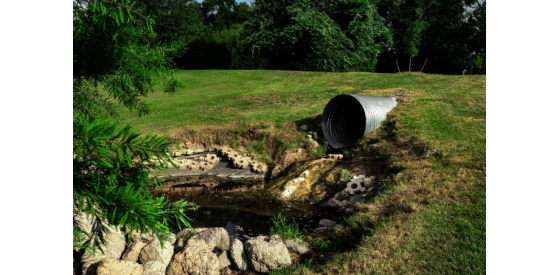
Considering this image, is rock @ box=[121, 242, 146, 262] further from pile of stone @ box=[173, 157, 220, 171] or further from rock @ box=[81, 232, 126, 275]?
pile of stone @ box=[173, 157, 220, 171]

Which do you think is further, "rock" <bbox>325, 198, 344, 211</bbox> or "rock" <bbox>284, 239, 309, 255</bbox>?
"rock" <bbox>325, 198, 344, 211</bbox>

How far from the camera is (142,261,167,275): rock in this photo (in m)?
4.14

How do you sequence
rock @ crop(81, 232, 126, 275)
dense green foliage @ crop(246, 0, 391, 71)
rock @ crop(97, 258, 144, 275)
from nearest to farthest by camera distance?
rock @ crop(97, 258, 144, 275) < rock @ crop(81, 232, 126, 275) < dense green foliage @ crop(246, 0, 391, 71)

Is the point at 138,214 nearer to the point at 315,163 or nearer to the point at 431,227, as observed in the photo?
the point at 431,227

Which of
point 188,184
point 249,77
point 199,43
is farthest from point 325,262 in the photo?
point 199,43

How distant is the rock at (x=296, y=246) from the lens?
5168mm

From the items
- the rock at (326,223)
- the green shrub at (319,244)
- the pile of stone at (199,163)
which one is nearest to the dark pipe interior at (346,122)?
the pile of stone at (199,163)

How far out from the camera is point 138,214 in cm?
178

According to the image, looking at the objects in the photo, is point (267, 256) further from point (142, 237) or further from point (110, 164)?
point (110, 164)

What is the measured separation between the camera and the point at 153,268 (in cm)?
420

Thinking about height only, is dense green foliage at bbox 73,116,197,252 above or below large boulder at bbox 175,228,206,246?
above

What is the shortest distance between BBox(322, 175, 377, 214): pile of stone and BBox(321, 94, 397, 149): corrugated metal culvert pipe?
8.79 feet

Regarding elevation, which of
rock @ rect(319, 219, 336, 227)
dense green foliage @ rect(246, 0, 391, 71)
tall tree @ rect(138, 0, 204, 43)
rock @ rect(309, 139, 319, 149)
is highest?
tall tree @ rect(138, 0, 204, 43)

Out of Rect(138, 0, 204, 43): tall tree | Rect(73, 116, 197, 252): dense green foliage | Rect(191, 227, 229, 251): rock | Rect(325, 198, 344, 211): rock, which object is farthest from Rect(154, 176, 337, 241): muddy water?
Rect(138, 0, 204, 43): tall tree
